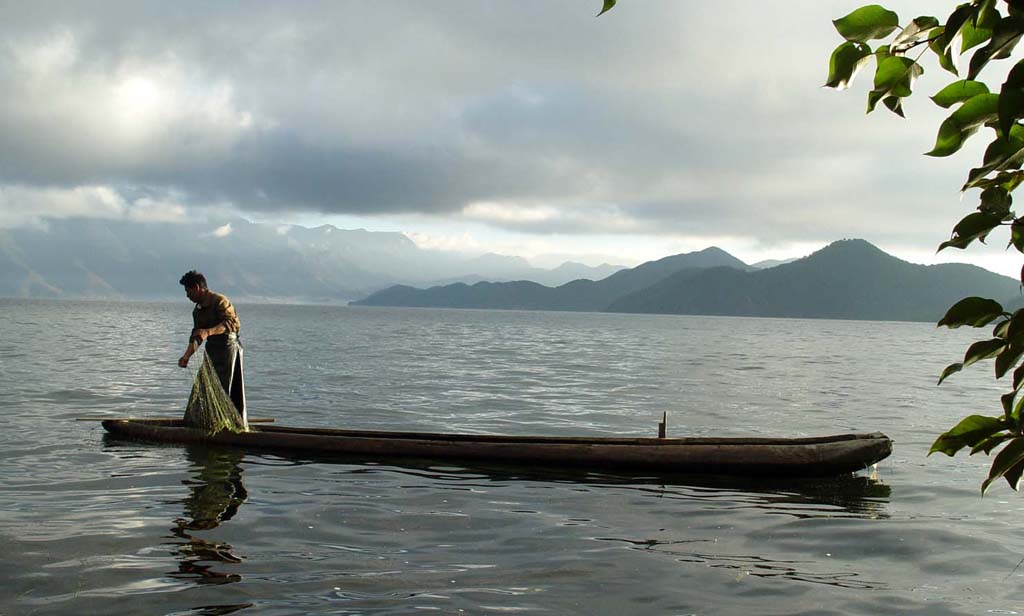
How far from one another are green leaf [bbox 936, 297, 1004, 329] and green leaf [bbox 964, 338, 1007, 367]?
0.16 ft

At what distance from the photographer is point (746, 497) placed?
39.4 feet

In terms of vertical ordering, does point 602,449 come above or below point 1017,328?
below

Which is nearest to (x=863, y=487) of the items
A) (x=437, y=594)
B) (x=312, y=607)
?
(x=437, y=594)

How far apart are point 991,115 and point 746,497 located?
37.2 ft

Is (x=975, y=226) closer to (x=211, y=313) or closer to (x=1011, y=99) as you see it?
(x=1011, y=99)

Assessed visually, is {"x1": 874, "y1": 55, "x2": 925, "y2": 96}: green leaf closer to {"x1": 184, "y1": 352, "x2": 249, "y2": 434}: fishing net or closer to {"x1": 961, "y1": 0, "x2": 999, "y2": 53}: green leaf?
{"x1": 961, "y1": 0, "x2": 999, "y2": 53}: green leaf

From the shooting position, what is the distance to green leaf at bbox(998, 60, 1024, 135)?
1.36 metres

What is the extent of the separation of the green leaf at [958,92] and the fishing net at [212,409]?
13879 millimetres

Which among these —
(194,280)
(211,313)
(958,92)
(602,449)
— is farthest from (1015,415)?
(211,313)

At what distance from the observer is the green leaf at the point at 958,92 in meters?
1.53

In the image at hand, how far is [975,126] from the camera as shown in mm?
1538

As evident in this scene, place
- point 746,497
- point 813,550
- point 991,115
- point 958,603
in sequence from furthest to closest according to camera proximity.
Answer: point 746,497
point 813,550
point 958,603
point 991,115

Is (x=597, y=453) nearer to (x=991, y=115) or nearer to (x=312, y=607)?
(x=312, y=607)

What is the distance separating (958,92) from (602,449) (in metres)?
12.0
